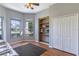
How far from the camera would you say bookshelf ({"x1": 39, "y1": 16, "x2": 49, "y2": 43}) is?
94.1 inches

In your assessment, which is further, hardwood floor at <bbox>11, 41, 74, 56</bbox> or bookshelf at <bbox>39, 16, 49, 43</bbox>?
bookshelf at <bbox>39, 16, 49, 43</bbox>

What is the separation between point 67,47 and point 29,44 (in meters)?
0.89

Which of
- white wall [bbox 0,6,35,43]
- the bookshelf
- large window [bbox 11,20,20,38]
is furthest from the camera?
the bookshelf

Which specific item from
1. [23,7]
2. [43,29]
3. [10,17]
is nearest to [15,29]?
[10,17]

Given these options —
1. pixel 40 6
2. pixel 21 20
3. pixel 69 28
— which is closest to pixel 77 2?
pixel 69 28

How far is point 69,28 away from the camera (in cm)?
222

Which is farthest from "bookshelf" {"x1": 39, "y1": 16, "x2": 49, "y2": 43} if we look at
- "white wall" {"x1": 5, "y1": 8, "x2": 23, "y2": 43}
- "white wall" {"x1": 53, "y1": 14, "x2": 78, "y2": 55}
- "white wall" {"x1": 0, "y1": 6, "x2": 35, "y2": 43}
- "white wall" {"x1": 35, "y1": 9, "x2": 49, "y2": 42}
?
"white wall" {"x1": 5, "y1": 8, "x2": 23, "y2": 43}

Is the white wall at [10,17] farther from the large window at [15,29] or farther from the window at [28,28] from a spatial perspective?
the window at [28,28]

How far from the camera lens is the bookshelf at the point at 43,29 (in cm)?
239

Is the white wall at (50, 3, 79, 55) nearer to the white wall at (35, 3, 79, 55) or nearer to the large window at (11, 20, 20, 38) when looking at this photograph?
the white wall at (35, 3, 79, 55)

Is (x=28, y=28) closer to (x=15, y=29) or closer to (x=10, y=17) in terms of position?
(x=15, y=29)

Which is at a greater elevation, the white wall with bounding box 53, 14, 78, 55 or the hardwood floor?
the white wall with bounding box 53, 14, 78, 55

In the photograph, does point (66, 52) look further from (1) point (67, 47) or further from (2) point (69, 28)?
(2) point (69, 28)

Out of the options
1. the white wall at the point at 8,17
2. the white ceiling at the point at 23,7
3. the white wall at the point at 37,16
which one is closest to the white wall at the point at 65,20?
the white wall at the point at 37,16
